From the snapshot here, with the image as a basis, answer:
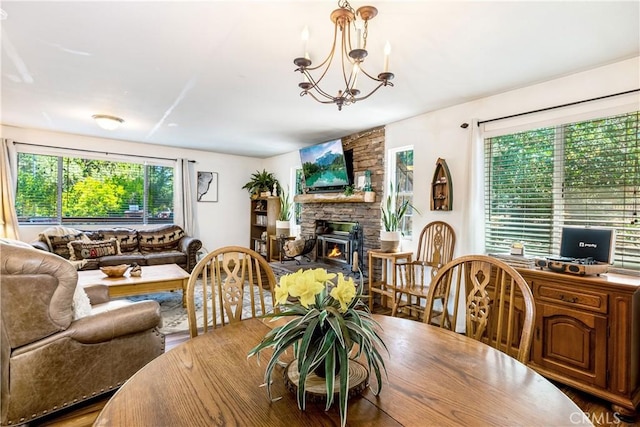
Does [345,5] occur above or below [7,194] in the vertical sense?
above

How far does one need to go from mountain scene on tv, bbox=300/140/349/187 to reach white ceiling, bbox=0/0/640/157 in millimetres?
944

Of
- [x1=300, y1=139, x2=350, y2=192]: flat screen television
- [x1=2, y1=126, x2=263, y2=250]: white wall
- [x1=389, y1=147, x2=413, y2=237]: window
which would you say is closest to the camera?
[x1=389, y1=147, x2=413, y2=237]: window

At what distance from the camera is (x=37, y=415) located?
1672mm

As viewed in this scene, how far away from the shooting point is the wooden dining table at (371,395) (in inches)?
28.7

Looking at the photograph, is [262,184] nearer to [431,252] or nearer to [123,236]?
[123,236]

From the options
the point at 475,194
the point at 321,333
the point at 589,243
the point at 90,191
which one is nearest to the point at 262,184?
the point at 90,191

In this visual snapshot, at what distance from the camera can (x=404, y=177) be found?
12.9 feet

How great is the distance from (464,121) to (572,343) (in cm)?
216

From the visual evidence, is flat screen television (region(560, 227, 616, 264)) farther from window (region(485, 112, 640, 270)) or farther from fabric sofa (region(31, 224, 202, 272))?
fabric sofa (region(31, 224, 202, 272))

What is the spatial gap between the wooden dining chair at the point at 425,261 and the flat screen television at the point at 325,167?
1494 millimetres

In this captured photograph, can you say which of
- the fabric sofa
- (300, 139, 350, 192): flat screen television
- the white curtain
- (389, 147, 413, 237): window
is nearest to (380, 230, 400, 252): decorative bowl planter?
(389, 147, 413, 237): window

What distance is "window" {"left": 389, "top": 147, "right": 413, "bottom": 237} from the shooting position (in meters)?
3.85

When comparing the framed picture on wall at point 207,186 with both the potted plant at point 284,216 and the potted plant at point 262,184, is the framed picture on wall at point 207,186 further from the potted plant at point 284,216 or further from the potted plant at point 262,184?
the potted plant at point 284,216

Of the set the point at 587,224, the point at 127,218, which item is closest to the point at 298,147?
the point at 127,218
